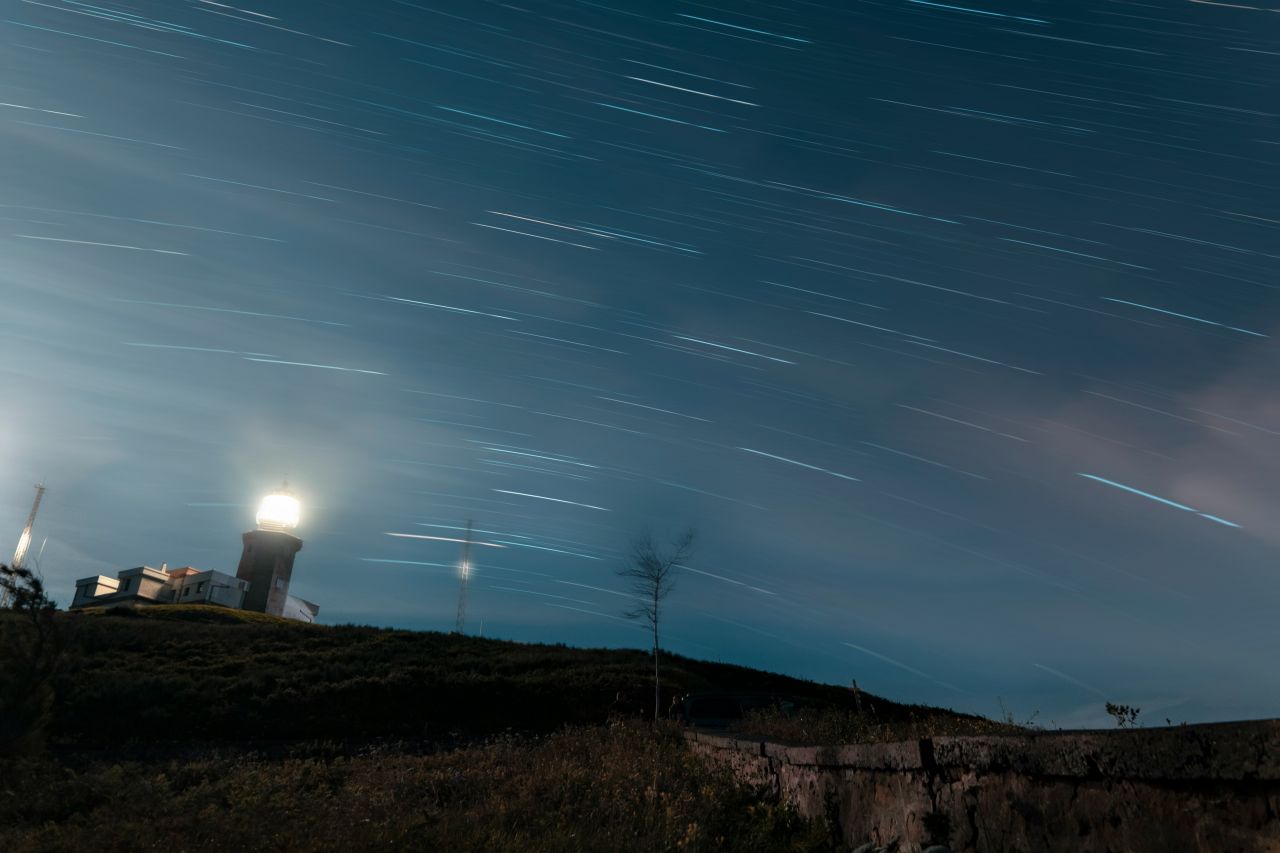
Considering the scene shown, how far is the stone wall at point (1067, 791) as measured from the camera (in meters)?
3.18

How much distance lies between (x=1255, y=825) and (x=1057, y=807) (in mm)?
1146

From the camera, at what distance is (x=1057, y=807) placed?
414 centimetres

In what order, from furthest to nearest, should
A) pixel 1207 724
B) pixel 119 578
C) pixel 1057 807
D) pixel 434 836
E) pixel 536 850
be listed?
pixel 119 578 → pixel 434 836 → pixel 536 850 → pixel 1057 807 → pixel 1207 724

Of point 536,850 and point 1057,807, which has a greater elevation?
point 1057,807

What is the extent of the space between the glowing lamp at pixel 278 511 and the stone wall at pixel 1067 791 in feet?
221

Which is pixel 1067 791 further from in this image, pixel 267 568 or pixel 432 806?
pixel 267 568

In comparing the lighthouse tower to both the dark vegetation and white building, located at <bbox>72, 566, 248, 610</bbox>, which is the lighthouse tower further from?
the dark vegetation

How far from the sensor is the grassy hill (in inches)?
816

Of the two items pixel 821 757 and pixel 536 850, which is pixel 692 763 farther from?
pixel 536 850

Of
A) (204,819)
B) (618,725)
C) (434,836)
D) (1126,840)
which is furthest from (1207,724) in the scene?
(618,725)

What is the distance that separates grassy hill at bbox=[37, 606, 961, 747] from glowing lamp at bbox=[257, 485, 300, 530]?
26516mm

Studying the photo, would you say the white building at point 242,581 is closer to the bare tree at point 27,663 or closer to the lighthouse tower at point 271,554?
the lighthouse tower at point 271,554

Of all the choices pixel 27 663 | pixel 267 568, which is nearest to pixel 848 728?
pixel 27 663

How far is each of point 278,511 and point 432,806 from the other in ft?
212
